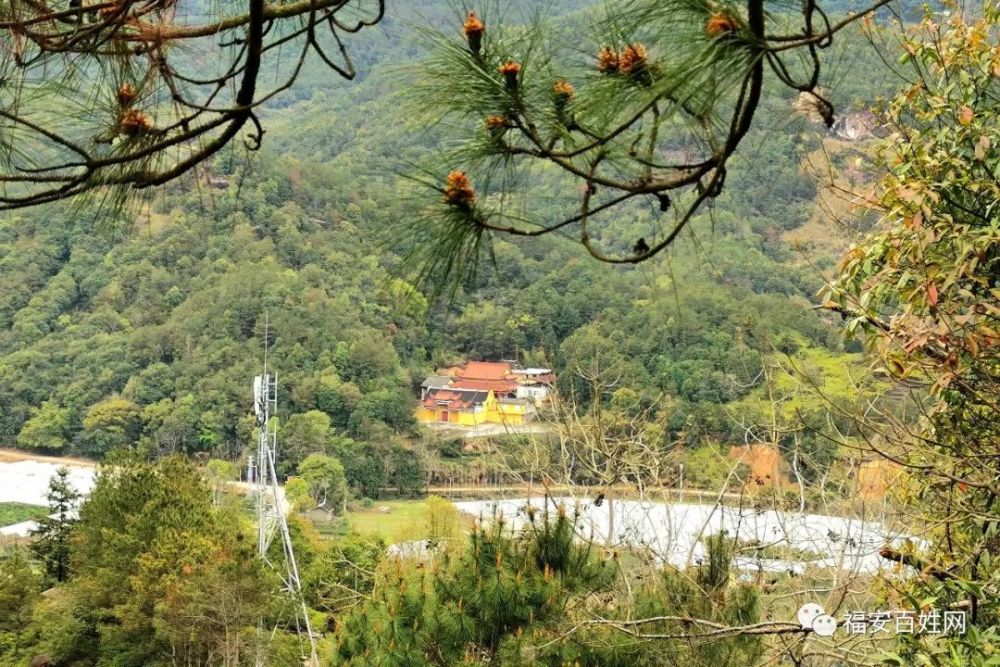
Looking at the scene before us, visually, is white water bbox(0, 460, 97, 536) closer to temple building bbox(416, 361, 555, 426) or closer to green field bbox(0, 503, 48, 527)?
green field bbox(0, 503, 48, 527)

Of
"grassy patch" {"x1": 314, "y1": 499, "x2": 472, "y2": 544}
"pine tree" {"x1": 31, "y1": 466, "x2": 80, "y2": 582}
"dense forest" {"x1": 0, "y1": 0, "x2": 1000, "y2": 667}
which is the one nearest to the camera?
"dense forest" {"x1": 0, "y1": 0, "x2": 1000, "y2": 667}

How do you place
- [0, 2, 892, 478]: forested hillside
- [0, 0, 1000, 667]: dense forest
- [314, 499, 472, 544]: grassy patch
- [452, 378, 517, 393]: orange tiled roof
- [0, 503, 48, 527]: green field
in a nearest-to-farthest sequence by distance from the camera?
[0, 0, 1000, 667]: dense forest
[0, 503, 48, 527]: green field
[314, 499, 472, 544]: grassy patch
[452, 378, 517, 393]: orange tiled roof
[0, 2, 892, 478]: forested hillside

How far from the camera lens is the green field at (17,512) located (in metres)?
17.3

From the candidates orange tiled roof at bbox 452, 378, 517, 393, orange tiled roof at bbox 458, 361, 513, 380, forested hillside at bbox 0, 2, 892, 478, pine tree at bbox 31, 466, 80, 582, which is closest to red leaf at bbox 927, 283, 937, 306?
pine tree at bbox 31, 466, 80, 582

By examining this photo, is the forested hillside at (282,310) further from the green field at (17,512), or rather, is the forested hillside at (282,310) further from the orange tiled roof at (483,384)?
the green field at (17,512)

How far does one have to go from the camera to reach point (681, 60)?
0.78m

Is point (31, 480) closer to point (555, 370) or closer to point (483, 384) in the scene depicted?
point (483, 384)

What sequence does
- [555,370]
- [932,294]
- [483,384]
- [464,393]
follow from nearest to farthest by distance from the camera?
[932,294] < [555,370] < [483,384] < [464,393]

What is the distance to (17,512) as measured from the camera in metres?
17.9

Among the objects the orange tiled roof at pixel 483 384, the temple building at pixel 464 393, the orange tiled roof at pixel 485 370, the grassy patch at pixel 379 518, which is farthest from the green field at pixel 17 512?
the orange tiled roof at pixel 485 370

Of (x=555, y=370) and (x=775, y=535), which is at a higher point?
(x=555, y=370)

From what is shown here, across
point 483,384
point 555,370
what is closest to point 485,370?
point 483,384

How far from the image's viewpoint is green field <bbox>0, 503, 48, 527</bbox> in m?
17.3

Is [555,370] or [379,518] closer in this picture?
[555,370]
